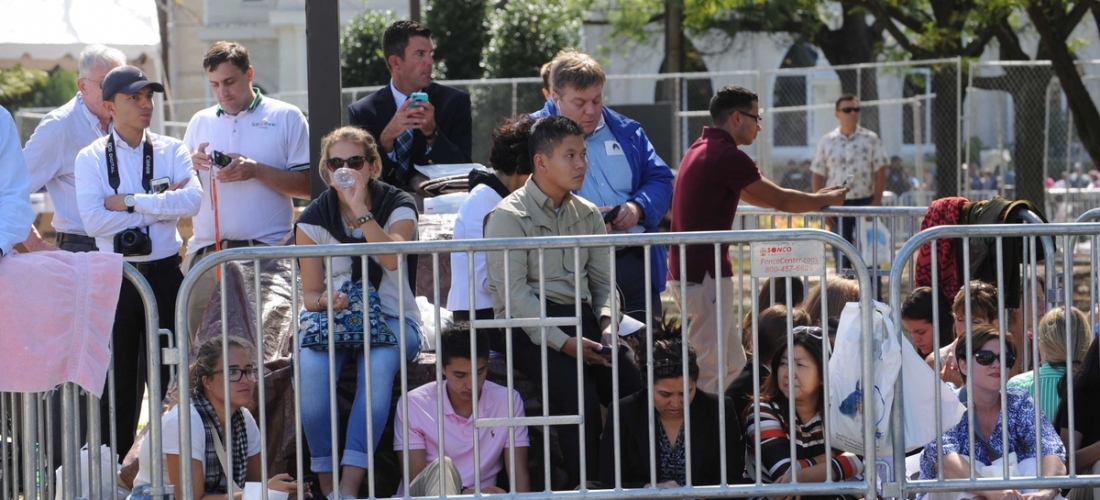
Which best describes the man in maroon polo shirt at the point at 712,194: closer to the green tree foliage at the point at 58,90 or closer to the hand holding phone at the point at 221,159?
the hand holding phone at the point at 221,159

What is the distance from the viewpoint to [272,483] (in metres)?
4.93

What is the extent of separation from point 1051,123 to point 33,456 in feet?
58.2

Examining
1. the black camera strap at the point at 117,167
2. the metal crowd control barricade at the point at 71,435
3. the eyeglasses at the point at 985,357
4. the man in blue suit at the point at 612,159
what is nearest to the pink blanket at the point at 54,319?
the metal crowd control barricade at the point at 71,435

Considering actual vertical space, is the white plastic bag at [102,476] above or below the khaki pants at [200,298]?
below

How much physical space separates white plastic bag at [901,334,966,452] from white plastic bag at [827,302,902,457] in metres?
0.10

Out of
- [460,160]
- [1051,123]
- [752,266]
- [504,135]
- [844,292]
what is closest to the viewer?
[752,266]

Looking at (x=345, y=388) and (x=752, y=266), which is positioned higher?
(x=752, y=266)

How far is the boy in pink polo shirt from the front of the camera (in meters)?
5.11

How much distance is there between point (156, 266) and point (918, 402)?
360 centimetres

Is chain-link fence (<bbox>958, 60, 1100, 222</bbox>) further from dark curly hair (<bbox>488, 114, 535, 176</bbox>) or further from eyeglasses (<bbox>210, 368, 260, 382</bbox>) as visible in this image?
eyeglasses (<bbox>210, 368, 260, 382</bbox>)

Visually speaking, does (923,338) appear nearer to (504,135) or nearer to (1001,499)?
(1001,499)

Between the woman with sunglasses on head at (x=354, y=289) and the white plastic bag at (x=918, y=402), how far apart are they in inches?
77.5

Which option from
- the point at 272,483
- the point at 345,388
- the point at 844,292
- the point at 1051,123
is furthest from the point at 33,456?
the point at 1051,123

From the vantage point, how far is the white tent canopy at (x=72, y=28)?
47.4 feet
